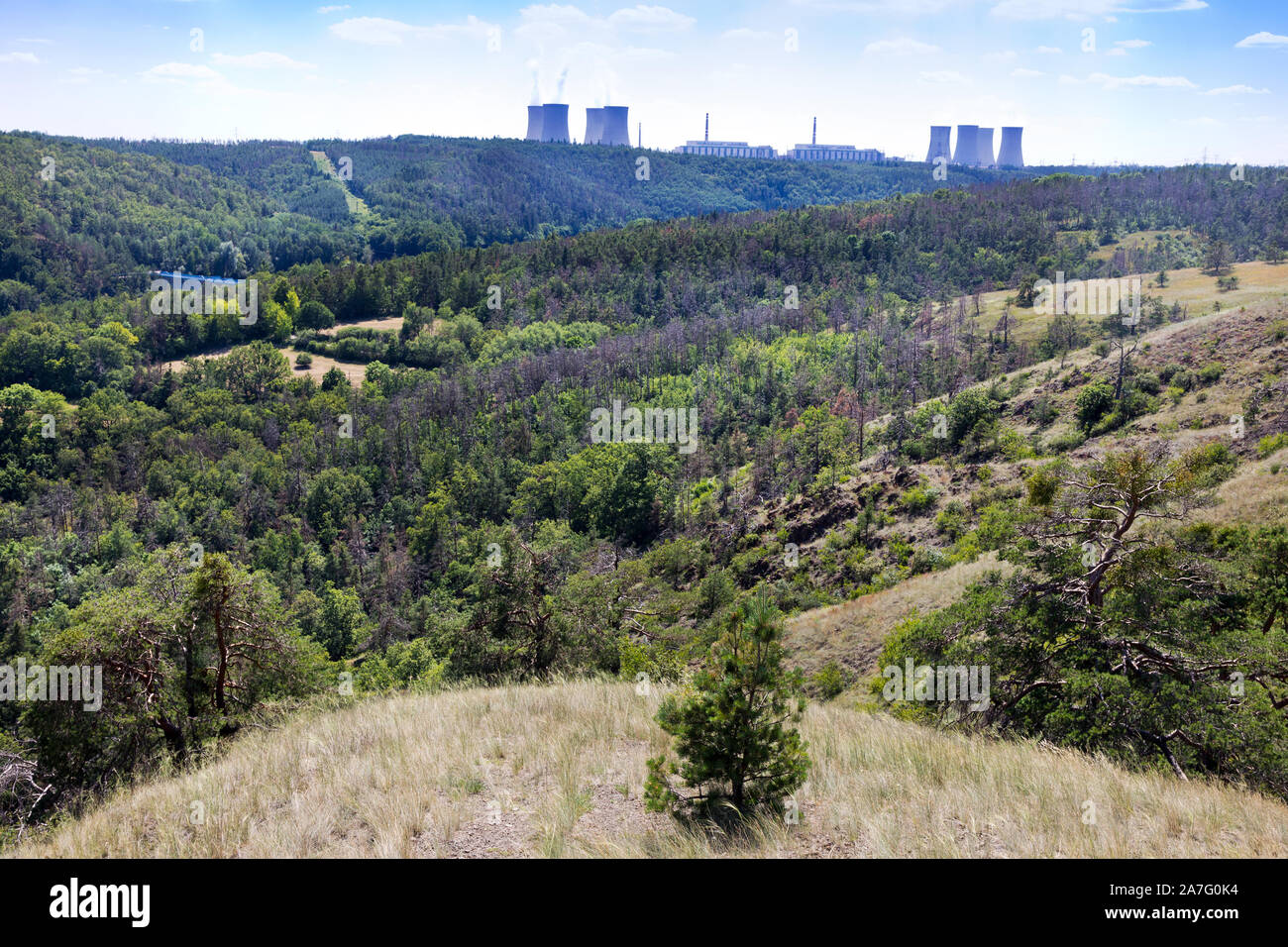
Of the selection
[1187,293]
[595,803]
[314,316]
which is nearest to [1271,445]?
[595,803]

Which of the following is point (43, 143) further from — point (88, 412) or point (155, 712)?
point (155, 712)

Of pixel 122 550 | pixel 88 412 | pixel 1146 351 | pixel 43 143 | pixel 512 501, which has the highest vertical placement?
pixel 43 143

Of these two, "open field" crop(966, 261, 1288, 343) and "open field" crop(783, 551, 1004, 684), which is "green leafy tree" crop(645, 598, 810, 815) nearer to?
"open field" crop(783, 551, 1004, 684)

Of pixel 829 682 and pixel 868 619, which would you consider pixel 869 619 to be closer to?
pixel 868 619

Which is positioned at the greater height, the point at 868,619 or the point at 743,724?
the point at 743,724

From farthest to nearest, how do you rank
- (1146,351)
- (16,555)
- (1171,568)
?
(16,555), (1146,351), (1171,568)

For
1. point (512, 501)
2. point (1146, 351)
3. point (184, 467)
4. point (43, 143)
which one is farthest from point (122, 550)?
point (43, 143)
